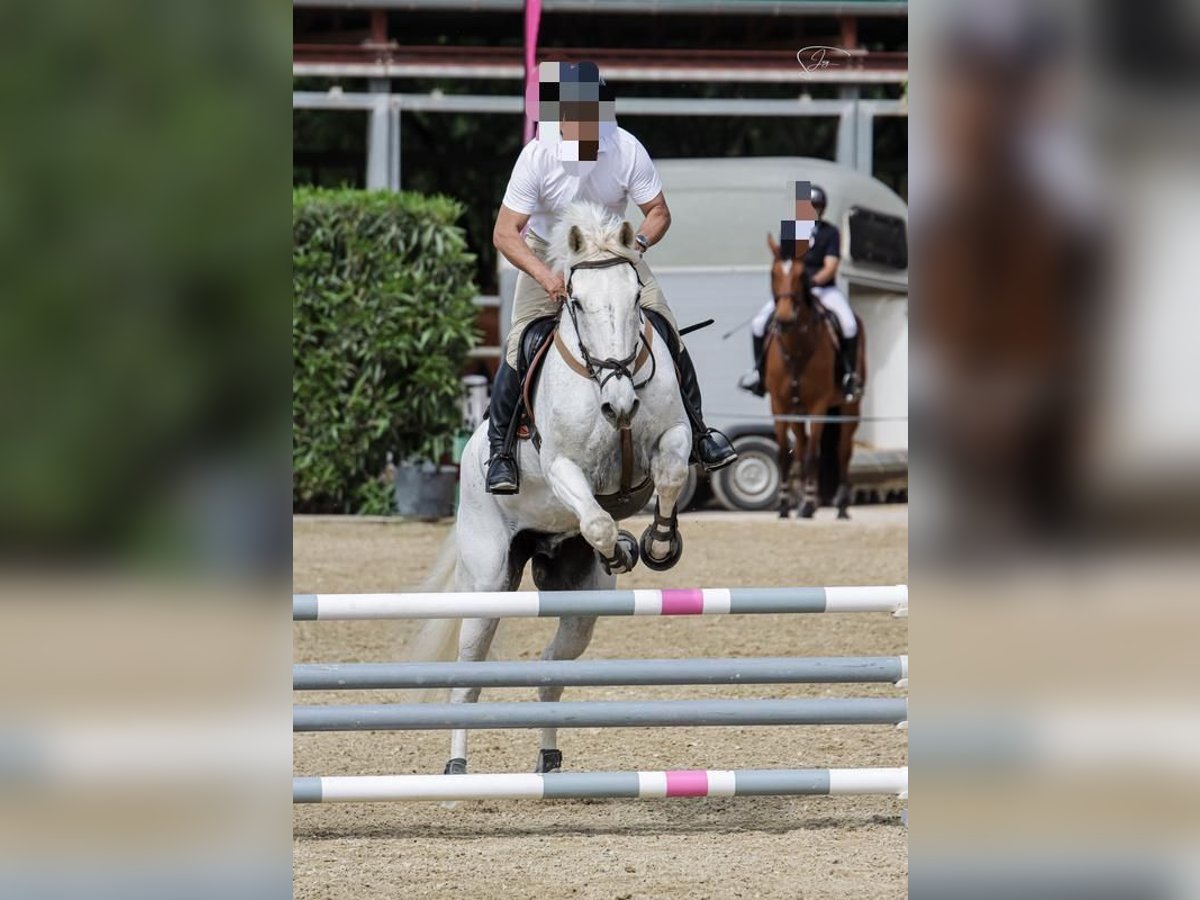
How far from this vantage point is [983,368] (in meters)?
0.88

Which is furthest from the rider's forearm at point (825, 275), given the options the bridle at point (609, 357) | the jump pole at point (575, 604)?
the jump pole at point (575, 604)

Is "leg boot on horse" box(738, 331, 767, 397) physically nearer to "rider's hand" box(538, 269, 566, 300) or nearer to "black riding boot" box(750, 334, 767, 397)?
"black riding boot" box(750, 334, 767, 397)

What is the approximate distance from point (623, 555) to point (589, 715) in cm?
64

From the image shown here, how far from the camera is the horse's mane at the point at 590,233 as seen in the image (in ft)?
13.7

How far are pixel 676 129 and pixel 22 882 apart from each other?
1587cm

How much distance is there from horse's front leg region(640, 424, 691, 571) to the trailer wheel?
7951 mm

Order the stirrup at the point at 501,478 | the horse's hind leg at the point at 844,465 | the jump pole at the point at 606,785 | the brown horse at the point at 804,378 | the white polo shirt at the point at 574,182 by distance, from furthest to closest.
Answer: the horse's hind leg at the point at 844,465 < the brown horse at the point at 804,378 < the white polo shirt at the point at 574,182 < the stirrup at the point at 501,478 < the jump pole at the point at 606,785

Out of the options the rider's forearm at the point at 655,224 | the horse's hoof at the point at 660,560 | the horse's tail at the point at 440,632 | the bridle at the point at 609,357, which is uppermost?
the rider's forearm at the point at 655,224

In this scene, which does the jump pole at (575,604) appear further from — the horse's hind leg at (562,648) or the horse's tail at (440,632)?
the horse's tail at (440,632)

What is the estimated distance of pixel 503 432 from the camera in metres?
4.36

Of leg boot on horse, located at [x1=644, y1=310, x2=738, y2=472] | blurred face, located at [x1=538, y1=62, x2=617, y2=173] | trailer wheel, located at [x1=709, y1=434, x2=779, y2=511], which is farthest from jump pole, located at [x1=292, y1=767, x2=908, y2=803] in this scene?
trailer wheel, located at [x1=709, y1=434, x2=779, y2=511]

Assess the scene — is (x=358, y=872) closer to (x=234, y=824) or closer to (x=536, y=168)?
(x=536, y=168)

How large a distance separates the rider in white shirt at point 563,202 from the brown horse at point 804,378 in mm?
5941

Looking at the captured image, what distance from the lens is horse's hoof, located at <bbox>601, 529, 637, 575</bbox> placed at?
4145 mm
